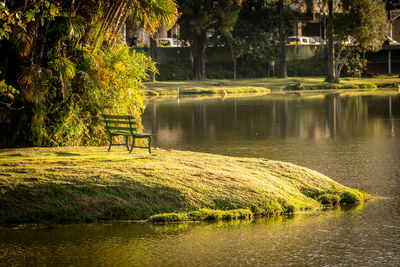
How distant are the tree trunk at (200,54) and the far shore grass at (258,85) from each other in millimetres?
3113

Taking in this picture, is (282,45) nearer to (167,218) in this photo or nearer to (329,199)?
(329,199)

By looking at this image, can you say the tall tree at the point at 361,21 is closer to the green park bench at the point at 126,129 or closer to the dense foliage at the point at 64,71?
the dense foliage at the point at 64,71

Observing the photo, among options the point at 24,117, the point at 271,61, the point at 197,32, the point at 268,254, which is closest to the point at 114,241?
the point at 268,254

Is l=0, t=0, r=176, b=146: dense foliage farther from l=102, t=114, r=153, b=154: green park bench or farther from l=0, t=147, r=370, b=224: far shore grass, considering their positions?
l=0, t=147, r=370, b=224: far shore grass

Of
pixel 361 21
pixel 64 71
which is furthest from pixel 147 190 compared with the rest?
pixel 361 21

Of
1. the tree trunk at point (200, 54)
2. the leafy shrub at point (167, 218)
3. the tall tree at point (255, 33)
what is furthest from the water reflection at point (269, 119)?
the tall tree at point (255, 33)

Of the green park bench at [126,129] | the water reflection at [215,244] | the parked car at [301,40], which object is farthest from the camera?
the parked car at [301,40]

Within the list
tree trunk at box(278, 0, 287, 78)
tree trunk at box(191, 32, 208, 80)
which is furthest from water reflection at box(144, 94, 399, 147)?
tree trunk at box(278, 0, 287, 78)

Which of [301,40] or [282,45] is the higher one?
[301,40]

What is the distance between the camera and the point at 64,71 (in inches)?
713

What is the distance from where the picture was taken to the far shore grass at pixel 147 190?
12.2 meters

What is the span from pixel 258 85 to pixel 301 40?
67.2 ft

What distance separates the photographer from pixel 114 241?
10.8 meters

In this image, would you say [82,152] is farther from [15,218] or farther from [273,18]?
[273,18]
